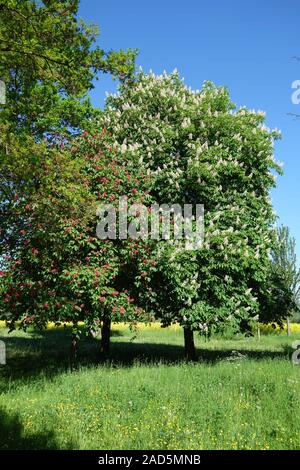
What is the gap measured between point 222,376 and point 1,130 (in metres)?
8.95

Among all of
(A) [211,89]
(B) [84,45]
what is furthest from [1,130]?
(A) [211,89]

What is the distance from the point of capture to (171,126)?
18203 mm

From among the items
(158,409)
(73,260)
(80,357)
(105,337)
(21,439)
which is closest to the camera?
(21,439)

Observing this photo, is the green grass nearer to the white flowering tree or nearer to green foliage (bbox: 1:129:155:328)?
green foliage (bbox: 1:129:155:328)

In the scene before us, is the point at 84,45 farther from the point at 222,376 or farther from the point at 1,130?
the point at 222,376

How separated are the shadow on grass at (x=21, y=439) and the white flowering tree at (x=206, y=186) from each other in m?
7.17

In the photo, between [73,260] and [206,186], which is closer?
[73,260]

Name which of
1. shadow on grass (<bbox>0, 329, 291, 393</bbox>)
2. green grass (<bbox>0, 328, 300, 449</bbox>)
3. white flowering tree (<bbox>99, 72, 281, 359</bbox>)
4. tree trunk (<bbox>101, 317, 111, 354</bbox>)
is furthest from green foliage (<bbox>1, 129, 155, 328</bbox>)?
tree trunk (<bbox>101, 317, 111, 354</bbox>)

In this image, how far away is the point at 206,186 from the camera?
1662 centimetres

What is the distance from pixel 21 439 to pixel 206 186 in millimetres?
11669

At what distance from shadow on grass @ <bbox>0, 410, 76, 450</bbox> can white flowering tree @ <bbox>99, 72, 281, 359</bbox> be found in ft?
23.5

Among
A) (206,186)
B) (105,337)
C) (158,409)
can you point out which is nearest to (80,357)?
(105,337)

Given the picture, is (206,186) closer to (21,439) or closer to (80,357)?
(80,357)

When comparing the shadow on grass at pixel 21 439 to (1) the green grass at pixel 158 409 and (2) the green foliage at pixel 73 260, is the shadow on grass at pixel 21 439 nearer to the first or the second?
(1) the green grass at pixel 158 409
